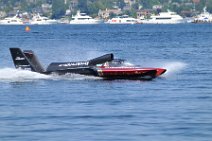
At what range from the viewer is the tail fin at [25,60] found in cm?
5719

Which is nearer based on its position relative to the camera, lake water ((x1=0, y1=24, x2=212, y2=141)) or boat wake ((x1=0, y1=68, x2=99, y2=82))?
lake water ((x1=0, y1=24, x2=212, y2=141))

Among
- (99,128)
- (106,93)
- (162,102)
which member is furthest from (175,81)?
(99,128)

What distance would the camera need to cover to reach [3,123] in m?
38.6

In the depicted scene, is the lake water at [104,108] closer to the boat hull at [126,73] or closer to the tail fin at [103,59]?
the boat hull at [126,73]

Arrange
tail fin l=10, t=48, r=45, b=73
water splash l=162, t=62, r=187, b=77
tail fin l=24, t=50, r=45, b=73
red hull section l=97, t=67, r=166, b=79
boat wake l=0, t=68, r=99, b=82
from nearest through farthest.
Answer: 1. red hull section l=97, t=67, r=166, b=79
2. boat wake l=0, t=68, r=99, b=82
3. tail fin l=10, t=48, r=45, b=73
4. tail fin l=24, t=50, r=45, b=73
5. water splash l=162, t=62, r=187, b=77

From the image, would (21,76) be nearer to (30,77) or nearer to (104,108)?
(30,77)

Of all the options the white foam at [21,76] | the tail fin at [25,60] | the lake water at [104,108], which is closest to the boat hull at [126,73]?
the lake water at [104,108]

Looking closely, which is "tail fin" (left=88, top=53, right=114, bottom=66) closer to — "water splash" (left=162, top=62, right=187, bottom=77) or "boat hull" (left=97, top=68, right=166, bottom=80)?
"boat hull" (left=97, top=68, right=166, bottom=80)

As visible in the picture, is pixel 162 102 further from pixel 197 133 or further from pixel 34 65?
pixel 34 65

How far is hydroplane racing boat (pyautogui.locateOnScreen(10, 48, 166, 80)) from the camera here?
55.7m

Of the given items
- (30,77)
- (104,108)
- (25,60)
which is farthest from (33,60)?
(104,108)

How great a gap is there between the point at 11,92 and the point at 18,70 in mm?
7366

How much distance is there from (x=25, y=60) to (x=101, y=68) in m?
4.46

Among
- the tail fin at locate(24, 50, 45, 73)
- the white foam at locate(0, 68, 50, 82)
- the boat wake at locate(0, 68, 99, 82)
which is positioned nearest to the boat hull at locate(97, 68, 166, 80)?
the boat wake at locate(0, 68, 99, 82)
